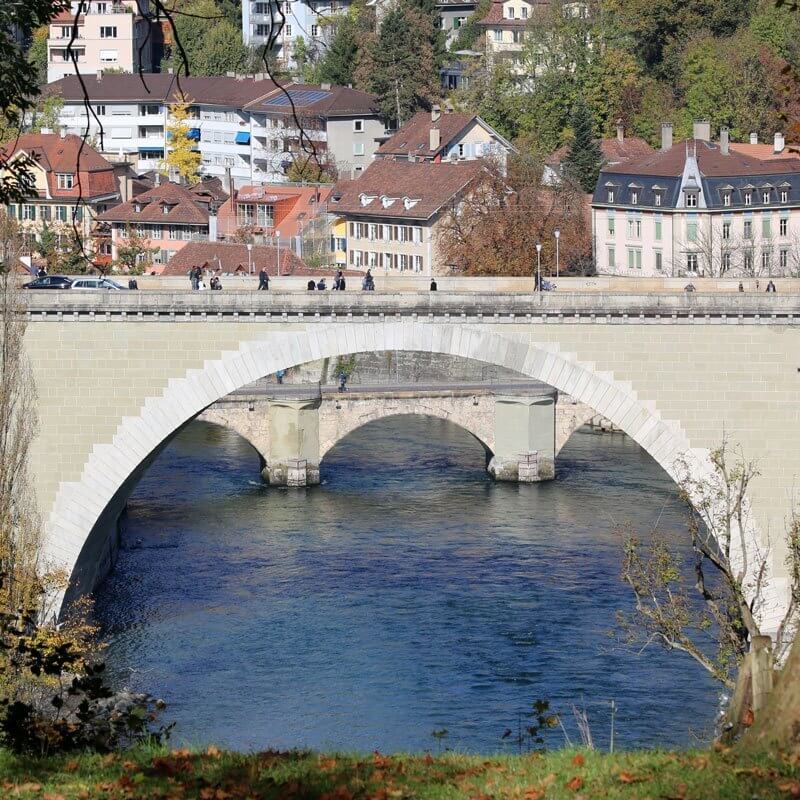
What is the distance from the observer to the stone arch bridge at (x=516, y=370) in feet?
107

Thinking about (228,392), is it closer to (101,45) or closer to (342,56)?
(342,56)

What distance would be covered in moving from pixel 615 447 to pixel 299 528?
14.8m

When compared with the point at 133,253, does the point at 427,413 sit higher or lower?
lower

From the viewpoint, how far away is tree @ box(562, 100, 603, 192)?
71125mm

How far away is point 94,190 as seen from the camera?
259ft

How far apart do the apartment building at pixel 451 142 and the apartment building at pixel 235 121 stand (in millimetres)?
7307

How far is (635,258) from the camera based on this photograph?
215 ft

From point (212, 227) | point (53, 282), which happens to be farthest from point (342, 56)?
point (53, 282)

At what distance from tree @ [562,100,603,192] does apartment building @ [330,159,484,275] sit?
453 centimetres

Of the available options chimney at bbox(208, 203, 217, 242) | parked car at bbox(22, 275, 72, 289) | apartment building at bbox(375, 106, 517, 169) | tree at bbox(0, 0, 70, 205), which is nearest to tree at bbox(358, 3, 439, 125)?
apartment building at bbox(375, 106, 517, 169)

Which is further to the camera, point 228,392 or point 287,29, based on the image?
point 287,29

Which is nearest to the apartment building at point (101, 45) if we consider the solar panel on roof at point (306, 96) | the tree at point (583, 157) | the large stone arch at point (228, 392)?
the solar panel on roof at point (306, 96)

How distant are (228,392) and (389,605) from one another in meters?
6.34

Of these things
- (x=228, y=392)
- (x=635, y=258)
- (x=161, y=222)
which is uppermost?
(x=161, y=222)
